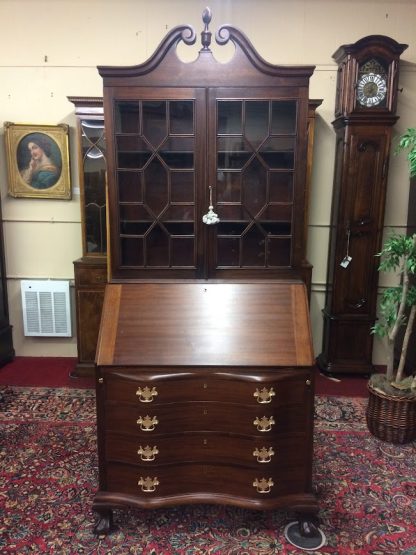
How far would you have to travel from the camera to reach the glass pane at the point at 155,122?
6.57ft

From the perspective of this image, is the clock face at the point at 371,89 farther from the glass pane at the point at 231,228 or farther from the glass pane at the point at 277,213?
the glass pane at the point at 231,228

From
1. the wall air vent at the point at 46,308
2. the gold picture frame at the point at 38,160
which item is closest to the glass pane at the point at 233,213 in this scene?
the gold picture frame at the point at 38,160

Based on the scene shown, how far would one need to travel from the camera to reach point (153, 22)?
11.3ft

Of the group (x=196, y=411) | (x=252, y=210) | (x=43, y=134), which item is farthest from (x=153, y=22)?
(x=196, y=411)

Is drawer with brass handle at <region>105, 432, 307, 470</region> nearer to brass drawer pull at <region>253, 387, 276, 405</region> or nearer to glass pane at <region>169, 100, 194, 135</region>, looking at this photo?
brass drawer pull at <region>253, 387, 276, 405</region>

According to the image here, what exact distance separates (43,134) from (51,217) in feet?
2.13

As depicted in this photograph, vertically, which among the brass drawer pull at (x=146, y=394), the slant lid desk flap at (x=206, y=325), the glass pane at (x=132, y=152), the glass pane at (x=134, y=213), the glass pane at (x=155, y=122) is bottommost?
the brass drawer pull at (x=146, y=394)

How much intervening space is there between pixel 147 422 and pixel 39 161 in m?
2.51

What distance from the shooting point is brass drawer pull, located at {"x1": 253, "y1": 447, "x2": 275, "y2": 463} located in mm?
1934

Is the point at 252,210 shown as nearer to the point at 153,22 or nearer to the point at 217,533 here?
the point at 217,533

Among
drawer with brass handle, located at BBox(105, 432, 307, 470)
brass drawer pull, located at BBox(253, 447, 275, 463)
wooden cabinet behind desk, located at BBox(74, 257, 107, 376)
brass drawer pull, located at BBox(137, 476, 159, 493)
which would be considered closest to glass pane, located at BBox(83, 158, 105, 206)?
wooden cabinet behind desk, located at BBox(74, 257, 107, 376)

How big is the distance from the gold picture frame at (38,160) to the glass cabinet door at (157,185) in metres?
1.73

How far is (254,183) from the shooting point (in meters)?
2.12

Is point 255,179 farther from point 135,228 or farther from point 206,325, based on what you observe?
point 206,325
